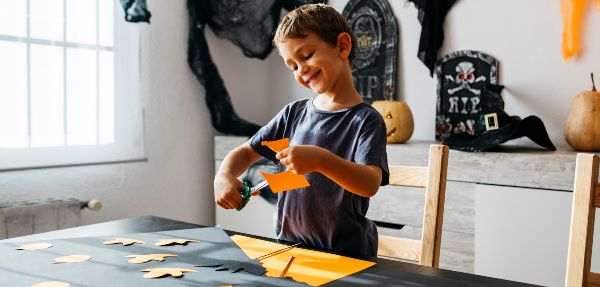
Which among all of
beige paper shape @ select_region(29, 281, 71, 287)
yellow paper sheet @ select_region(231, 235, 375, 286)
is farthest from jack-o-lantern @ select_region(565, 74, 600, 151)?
beige paper shape @ select_region(29, 281, 71, 287)

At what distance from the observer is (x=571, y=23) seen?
211cm

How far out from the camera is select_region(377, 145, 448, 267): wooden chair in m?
1.13

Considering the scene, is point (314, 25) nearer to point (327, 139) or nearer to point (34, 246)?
point (327, 139)

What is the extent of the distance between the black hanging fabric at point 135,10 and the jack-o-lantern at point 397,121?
3.23 ft

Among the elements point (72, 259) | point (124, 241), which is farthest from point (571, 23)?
point (72, 259)

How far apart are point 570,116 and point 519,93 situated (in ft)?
0.95

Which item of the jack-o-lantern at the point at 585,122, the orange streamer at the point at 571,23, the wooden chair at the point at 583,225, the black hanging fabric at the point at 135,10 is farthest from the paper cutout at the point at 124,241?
the orange streamer at the point at 571,23

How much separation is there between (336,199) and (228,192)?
212mm

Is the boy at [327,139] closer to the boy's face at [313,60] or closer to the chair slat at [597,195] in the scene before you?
the boy's face at [313,60]

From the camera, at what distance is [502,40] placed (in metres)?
2.29

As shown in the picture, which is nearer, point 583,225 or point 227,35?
point 583,225

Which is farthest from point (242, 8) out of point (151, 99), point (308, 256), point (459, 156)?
point (308, 256)

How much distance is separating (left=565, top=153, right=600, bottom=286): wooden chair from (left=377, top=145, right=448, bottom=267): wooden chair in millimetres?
256

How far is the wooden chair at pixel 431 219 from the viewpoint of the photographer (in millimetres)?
1128
